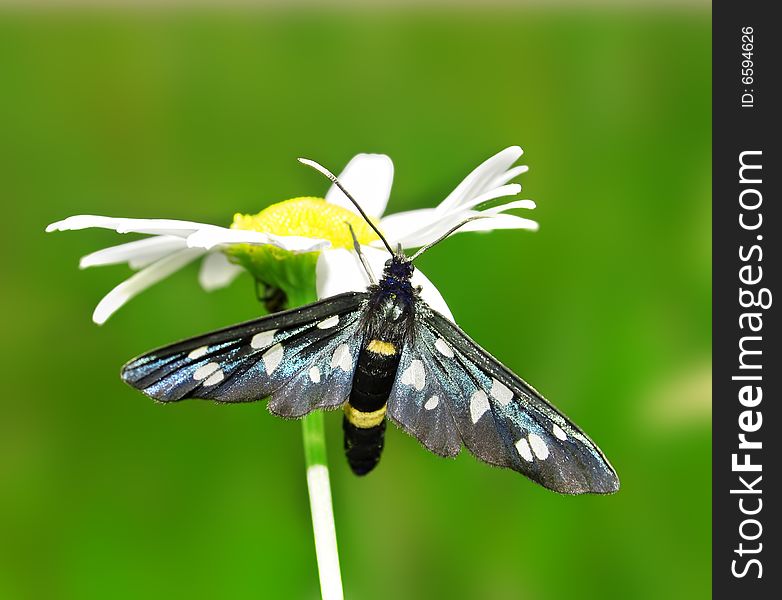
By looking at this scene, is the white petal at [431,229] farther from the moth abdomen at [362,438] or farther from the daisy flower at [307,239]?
the moth abdomen at [362,438]

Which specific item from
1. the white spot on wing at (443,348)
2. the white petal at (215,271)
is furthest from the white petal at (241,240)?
the white petal at (215,271)

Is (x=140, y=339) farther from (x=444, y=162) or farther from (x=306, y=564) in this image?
(x=444, y=162)

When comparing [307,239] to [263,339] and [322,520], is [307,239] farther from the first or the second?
[322,520]

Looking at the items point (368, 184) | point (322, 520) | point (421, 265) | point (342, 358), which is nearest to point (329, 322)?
point (342, 358)

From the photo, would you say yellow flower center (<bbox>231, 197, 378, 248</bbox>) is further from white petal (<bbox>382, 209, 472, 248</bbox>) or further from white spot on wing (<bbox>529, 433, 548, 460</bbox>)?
white spot on wing (<bbox>529, 433, 548, 460</bbox>)

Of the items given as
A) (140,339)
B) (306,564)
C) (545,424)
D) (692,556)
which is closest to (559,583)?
(692,556)

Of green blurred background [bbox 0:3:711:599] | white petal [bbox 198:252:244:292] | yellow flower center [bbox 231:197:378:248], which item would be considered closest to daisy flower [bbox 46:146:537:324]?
yellow flower center [bbox 231:197:378:248]
